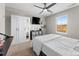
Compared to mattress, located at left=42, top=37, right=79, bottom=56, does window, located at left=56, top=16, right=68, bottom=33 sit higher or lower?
higher

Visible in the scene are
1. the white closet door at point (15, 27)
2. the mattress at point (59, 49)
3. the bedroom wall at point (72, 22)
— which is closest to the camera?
the mattress at point (59, 49)

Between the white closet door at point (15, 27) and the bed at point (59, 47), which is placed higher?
the white closet door at point (15, 27)

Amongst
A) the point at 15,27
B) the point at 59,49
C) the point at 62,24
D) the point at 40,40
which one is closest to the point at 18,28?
the point at 15,27

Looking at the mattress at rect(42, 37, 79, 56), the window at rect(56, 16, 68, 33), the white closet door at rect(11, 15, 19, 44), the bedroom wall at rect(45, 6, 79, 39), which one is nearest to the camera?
the mattress at rect(42, 37, 79, 56)

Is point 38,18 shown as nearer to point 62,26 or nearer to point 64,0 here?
point 62,26

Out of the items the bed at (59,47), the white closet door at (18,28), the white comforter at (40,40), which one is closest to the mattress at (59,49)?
the bed at (59,47)

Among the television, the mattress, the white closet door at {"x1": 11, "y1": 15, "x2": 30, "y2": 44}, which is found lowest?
the mattress

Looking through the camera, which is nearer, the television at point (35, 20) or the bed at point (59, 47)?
the bed at point (59, 47)

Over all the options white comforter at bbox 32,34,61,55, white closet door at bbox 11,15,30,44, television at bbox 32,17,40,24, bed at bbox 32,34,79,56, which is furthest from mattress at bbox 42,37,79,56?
television at bbox 32,17,40,24

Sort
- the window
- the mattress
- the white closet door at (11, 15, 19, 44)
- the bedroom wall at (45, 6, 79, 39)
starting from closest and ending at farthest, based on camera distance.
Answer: the mattress
the white closet door at (11, 15, 19, 44)
the bedroom wall at (45, 6, 79, 39)
the window

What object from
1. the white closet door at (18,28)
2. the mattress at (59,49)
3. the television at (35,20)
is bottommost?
the mattress at (59,49)

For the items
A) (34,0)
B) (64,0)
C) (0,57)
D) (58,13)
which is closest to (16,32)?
(0,57)

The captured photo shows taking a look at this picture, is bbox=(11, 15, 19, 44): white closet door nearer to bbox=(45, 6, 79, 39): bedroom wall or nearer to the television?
the television

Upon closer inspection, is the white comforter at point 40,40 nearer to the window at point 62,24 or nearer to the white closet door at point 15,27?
the window at point 62,24
